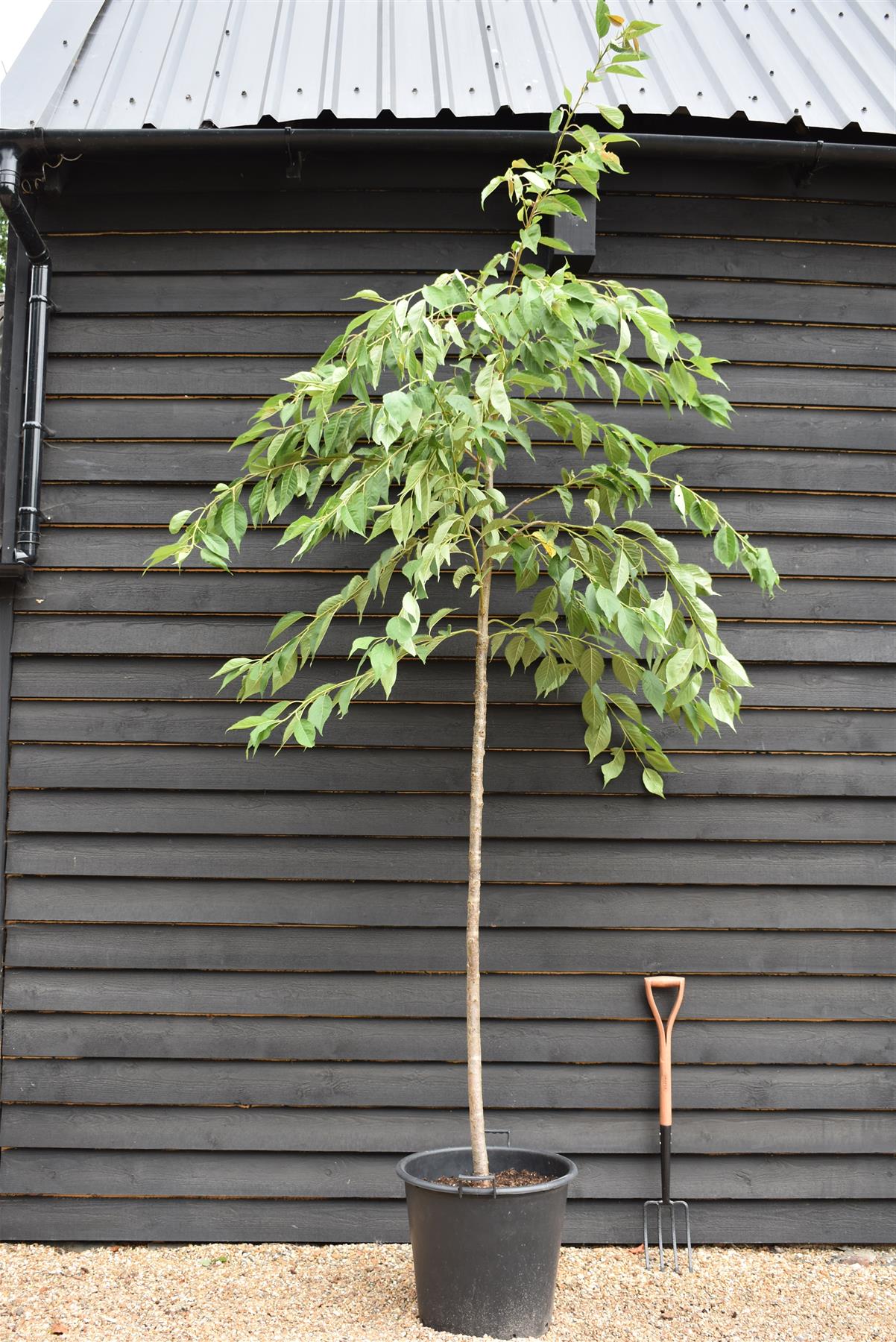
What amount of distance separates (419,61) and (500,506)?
5.47 ft

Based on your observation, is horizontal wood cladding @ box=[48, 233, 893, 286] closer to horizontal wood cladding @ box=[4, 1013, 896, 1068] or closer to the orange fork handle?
the orange fork handle

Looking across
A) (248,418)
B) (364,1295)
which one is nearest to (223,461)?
(248,418)

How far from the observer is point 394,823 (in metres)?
2.80

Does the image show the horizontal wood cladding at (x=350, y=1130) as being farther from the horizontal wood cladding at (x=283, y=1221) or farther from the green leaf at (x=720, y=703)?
the green leaf at (x=720, y=703)

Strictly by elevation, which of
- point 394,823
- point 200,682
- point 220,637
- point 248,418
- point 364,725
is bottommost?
point 394,823

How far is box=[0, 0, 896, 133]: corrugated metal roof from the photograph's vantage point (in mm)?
2793

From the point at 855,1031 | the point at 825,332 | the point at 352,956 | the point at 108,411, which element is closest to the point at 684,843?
the point at 855,1031

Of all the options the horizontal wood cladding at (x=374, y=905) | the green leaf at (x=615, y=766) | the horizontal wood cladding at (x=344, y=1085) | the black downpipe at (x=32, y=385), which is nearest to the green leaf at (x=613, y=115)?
the green leaf at (x=615, y=766)

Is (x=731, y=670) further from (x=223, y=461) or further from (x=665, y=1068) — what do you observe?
(x=223, y=461)

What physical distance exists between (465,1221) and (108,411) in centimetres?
246

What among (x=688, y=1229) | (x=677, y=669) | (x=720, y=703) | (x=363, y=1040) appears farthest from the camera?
(x=363, y=1040)

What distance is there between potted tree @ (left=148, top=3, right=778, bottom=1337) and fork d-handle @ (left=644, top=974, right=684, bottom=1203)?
0.43 meters

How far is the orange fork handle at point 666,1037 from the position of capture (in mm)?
2652

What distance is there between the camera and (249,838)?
281 centimetres
